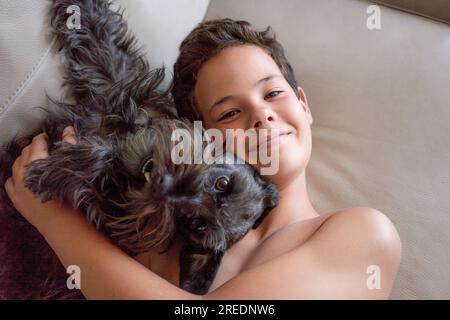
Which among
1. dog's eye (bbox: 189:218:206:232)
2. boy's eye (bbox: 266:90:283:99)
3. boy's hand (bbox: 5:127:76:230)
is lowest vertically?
dog's eye (bbox: 189:218:206:232)

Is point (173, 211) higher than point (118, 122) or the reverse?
the reverse

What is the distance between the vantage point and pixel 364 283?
2.89 feet

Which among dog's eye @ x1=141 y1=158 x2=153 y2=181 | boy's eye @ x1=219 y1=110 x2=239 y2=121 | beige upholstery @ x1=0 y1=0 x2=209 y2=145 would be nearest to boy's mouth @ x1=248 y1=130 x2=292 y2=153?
boy's eye @ x1=219 y1=110 x2=239 y2=121

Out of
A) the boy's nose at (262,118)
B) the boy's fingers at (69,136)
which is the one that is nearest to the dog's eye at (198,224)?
the boy's nose at (262,118)

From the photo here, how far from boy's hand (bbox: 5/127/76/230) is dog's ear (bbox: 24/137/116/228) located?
1.2 inches

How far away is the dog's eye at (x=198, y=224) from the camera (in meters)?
0.93

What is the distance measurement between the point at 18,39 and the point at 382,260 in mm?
883

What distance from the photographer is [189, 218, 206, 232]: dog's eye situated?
926mm

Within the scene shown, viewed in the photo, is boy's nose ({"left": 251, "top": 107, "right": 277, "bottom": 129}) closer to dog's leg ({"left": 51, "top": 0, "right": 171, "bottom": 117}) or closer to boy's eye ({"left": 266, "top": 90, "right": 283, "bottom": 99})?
boy's eye ({"left": 266, "top": 90, "right": 283, "bottom": 99})

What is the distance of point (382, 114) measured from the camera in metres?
1.28

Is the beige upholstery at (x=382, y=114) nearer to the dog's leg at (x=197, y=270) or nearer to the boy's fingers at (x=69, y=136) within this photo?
the dog's leg at (x=197, y=270)

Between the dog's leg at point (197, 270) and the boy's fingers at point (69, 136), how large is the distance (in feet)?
1.23

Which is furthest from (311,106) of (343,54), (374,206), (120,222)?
(120,222)
